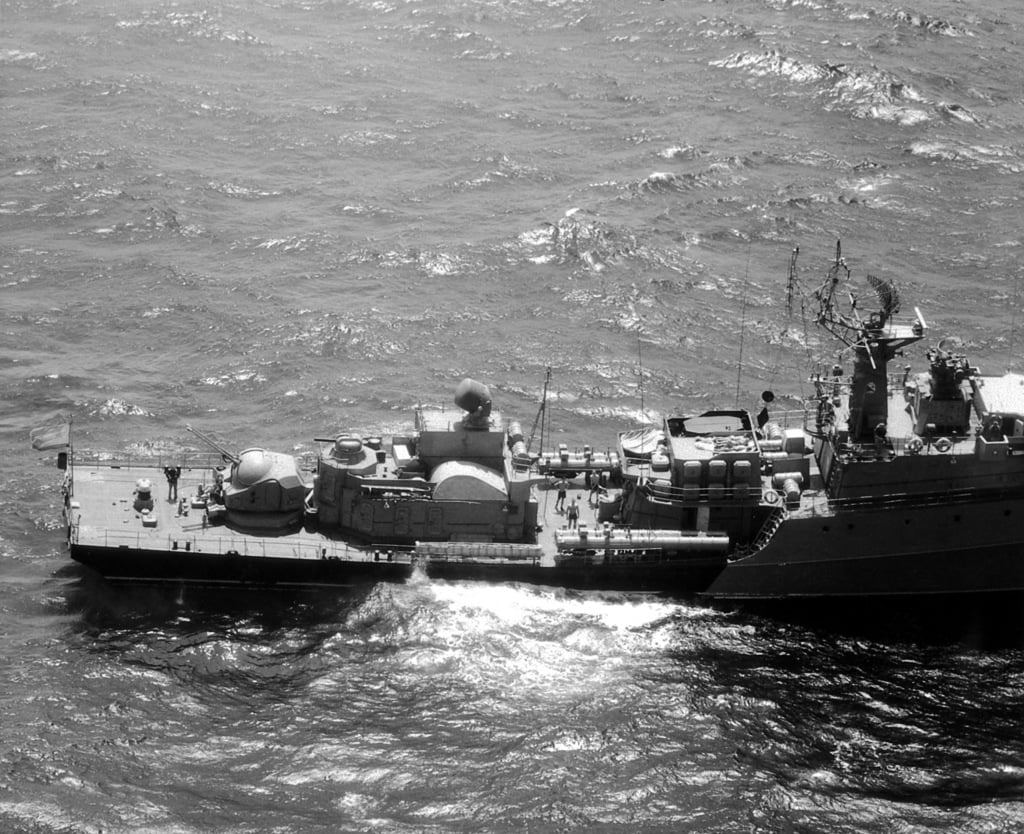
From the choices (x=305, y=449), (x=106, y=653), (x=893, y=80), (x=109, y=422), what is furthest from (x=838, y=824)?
(x=893, y=80)

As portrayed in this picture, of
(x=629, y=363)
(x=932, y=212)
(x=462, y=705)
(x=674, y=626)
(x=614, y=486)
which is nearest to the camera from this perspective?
(x=462, y=705)

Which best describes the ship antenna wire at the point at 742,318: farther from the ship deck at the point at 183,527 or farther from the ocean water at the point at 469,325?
the ship deck at the point at 183,527

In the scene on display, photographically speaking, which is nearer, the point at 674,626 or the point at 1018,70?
the point at 674,626

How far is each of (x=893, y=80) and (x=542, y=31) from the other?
984 inches

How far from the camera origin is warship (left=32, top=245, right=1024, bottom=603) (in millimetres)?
52750

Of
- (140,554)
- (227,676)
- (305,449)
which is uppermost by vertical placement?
(305,449)

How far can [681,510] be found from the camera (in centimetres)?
5375

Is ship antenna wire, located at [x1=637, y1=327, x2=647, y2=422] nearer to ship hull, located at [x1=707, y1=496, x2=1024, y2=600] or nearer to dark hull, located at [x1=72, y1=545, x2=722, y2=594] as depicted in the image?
dark hull, located at [x1=72, y1=545, x2=722, y2=594]

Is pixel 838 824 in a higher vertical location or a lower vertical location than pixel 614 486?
lower

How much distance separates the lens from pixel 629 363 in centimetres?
6812

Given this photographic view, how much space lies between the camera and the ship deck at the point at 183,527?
5297 centimetres

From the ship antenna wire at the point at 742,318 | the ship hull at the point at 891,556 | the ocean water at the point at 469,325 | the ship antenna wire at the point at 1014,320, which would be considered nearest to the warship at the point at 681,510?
the ship hull at the point at 891,556

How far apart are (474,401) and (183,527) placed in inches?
439

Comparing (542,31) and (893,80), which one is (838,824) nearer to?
(893,80)
